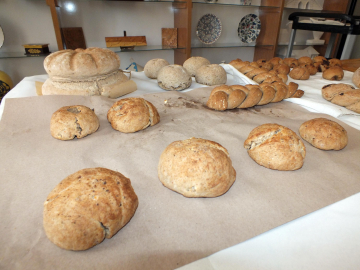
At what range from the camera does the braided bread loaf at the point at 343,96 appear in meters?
1.93

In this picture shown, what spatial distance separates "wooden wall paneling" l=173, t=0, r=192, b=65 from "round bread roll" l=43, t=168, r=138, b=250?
141 inches

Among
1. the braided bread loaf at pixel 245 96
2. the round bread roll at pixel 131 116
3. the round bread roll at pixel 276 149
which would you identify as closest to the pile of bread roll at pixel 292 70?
the braided bread loaf at pixel 245 96

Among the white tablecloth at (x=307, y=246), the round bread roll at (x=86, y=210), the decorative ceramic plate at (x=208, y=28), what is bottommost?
the white tablecloth at (x=307, y=246)

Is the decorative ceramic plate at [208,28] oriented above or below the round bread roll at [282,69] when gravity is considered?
above

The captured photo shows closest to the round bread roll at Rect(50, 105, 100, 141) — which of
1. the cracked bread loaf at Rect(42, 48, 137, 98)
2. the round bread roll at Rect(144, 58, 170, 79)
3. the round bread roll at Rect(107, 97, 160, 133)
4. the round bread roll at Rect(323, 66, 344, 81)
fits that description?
the round bread roll at Rect(107, 97, 160, 133)

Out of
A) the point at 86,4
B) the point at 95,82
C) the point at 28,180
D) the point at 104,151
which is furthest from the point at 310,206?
the point at 86,4

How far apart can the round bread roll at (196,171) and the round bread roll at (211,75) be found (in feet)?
5.09

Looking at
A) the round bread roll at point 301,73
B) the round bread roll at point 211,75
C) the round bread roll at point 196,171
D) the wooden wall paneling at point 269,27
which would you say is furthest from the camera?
the wooden wall paneling at point 269,27

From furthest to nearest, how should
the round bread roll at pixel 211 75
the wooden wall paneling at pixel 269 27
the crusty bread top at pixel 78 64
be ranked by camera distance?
the wooden wall paneling at pixel 269 27, the round bread roll at pixel 211 75, the crusty bread top at pixel 78 64

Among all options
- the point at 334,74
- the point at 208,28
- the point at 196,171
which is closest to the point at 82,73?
the point at 196,171

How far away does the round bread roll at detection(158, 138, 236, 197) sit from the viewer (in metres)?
1.05

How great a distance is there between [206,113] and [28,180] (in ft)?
4.42

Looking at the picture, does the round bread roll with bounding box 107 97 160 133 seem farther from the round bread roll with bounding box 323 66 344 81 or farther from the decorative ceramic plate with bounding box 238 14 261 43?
the decorative ceramic plate with bounding box 238 14 261 43

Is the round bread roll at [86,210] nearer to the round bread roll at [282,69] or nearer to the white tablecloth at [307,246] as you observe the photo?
the white tablecloth at [307,246]
